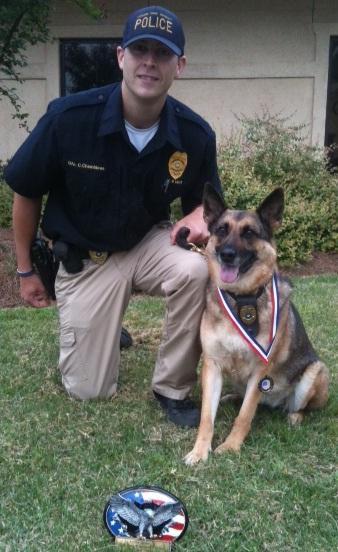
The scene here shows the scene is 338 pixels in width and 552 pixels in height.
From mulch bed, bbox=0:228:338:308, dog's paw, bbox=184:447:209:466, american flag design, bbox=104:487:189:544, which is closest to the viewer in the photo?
american flag design, bbox=104:487:189:544

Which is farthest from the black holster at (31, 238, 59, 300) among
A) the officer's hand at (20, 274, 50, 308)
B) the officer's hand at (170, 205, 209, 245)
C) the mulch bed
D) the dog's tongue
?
the mulch bed

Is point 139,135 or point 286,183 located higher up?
point 139,135

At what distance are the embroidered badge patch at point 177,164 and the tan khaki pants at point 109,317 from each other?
398mm

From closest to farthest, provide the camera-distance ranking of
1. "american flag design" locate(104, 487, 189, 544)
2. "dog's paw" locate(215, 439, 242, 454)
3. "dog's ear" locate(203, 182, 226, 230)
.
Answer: "american flag design" locate(104, 487, 189, 544)
"dog's paw" locate(215, 439, 242, 454)
"dog's ear" locate(203, 182, 226, 230)

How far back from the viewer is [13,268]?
635cm

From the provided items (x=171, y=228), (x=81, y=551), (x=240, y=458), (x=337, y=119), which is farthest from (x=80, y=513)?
(x=337, y=119)

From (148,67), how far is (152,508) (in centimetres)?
209

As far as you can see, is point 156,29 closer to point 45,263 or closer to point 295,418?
point 45,263

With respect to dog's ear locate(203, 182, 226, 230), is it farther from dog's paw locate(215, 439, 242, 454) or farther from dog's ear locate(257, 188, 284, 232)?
dog's paw locate(215, 439, 242, 454)

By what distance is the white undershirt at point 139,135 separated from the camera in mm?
3385

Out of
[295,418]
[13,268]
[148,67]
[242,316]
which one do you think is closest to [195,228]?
[242,316]

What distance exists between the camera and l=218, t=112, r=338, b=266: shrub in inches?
278

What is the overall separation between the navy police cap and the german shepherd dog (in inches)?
29.9

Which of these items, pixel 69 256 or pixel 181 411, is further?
pixel 69 256
